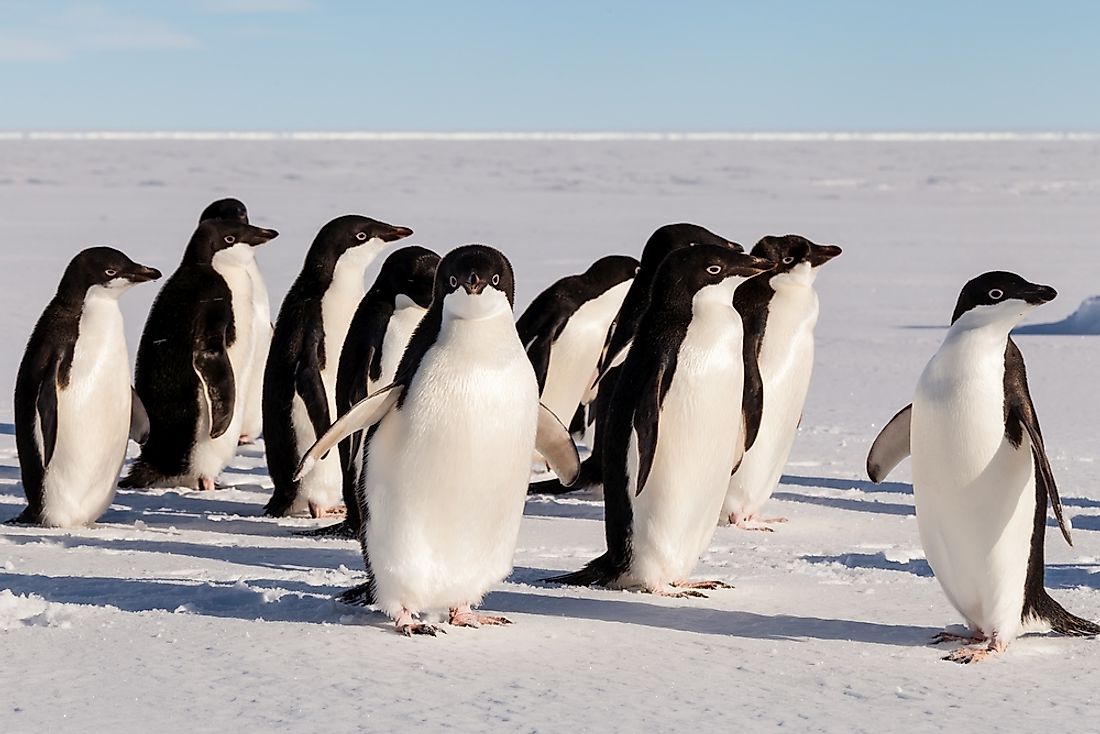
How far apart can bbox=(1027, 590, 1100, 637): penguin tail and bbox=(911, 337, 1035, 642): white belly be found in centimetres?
8

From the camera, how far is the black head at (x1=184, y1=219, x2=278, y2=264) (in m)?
6.40

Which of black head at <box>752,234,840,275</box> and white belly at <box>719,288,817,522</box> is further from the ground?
black head at <box>752,234,840,275</box>

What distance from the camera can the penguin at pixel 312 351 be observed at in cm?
566

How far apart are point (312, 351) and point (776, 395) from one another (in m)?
1.75

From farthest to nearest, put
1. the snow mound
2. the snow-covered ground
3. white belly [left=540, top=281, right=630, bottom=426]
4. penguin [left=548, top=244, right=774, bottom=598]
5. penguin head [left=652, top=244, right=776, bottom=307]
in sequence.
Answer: the snow mound < white belly [left=540, top=281, right=630, bottom=426] < penguin head [left=652, top=244, right=776, bottom=307] < penguin [left=548, top=244, right=774, bottom=598] < the snow-covered ground

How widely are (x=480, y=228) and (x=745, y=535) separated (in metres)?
19.4

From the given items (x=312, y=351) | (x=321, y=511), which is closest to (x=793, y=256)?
(x=312, y=351)

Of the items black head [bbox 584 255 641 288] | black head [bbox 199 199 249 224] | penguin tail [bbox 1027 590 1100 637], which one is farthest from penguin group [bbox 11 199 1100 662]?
black head [bbox 199 199 249 224]

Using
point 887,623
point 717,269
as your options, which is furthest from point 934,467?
point 717,269

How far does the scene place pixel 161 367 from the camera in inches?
242

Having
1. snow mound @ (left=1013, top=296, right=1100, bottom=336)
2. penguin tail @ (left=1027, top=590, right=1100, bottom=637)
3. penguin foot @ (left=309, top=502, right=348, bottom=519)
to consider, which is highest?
snow mound @ (left=1013, top=296, right=1100, bottom=336)

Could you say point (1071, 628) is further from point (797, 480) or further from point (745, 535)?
point (797, 480)

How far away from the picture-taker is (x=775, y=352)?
5.60 m

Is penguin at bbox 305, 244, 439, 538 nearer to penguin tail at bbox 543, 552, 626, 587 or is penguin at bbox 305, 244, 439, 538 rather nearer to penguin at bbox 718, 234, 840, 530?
penguin tail at bbox 543, 552, 626, 587
